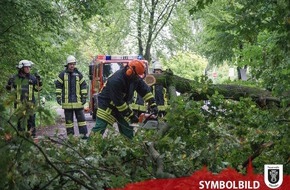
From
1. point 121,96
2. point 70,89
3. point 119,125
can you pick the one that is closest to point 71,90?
point 70,89

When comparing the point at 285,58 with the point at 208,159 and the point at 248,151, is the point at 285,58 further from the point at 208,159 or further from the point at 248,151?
the point at 208,159

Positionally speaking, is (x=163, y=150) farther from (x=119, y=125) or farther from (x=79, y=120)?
(x=79, y=120)

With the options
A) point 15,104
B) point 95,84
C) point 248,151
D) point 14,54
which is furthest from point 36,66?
point 15,104

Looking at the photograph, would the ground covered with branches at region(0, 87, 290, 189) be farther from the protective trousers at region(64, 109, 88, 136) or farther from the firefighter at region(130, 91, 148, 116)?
the firefighter at region(130, 91, 148, 116)

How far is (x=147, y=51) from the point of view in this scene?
27594 millimetres

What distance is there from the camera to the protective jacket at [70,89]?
1201 cm

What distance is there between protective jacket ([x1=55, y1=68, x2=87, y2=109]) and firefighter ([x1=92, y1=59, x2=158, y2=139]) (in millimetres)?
3126

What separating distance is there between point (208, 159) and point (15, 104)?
1579mm

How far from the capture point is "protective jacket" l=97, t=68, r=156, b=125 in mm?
8773

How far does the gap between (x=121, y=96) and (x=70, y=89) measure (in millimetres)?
3401

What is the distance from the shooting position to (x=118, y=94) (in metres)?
8.82

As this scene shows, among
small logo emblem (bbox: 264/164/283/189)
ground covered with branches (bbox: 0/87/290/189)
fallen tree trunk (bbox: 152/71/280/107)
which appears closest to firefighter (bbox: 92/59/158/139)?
fallen tree trunk (bbox: 152/71/280/107)

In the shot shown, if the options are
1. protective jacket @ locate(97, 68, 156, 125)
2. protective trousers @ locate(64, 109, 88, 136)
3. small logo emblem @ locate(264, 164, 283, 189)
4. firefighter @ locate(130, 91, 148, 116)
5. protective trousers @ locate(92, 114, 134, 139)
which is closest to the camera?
small logo emblem @ locate(264, 164, 283, 189)

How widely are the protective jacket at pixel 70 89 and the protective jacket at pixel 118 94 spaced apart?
3.13 metres
